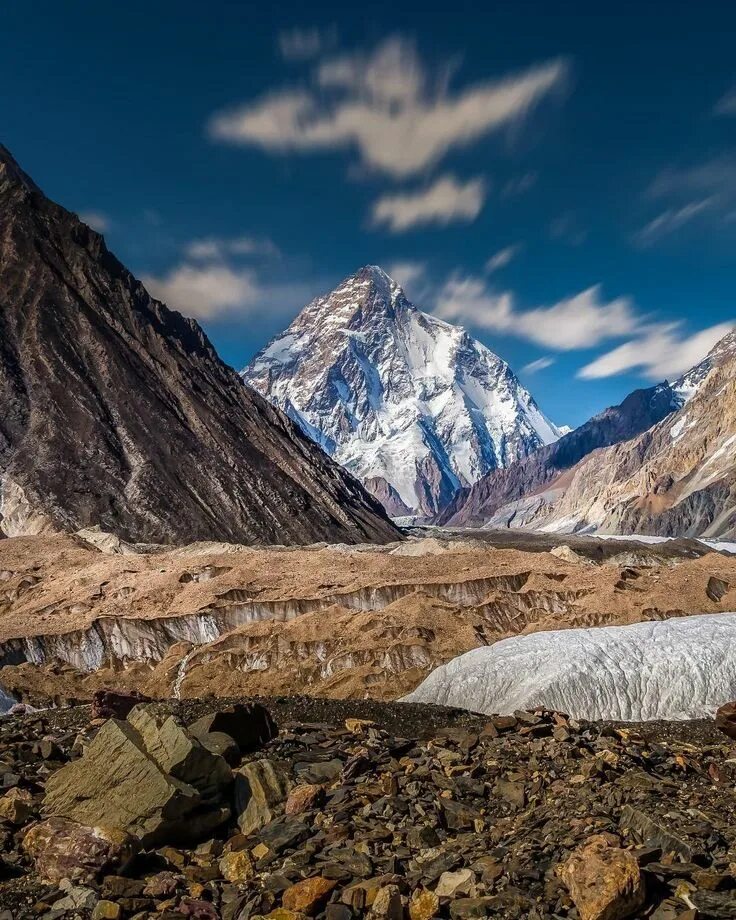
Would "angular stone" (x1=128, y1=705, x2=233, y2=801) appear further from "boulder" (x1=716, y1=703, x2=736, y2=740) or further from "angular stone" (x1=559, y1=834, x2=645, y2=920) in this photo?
"boulder" (x1=716, y1=703, x2=736, y2=740)

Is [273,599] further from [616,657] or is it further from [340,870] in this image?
[340,870]

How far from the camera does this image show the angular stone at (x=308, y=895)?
5844mm

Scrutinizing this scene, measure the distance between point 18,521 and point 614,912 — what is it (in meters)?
78.3

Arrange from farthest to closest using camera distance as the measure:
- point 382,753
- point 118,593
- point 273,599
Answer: point 118,593 < point 273,599 < point 382,753

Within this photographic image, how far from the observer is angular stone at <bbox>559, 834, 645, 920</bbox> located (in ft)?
17.4

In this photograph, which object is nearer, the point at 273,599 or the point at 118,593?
the point at 273,599

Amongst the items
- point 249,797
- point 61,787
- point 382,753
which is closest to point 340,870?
point 249,797

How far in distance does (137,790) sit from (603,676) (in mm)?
12587

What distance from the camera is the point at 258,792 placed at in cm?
799

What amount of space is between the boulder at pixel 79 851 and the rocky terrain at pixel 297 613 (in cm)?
1345

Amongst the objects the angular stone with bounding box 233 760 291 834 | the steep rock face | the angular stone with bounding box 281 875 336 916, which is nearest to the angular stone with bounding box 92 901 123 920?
the angular stone with bounding box 281 875 336 916

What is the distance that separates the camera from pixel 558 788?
7891 mm

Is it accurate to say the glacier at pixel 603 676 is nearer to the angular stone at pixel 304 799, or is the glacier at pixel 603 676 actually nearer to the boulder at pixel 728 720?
the boulder at pixel 728 720

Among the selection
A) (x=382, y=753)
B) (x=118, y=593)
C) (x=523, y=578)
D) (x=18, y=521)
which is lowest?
(x=382, y=753)
